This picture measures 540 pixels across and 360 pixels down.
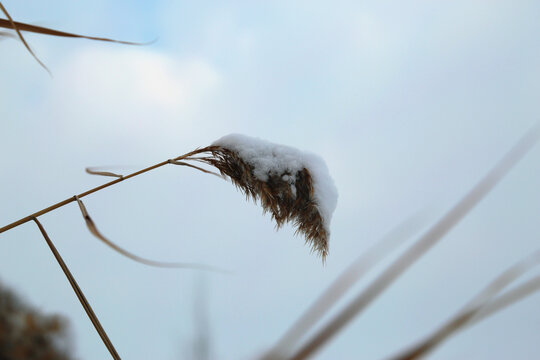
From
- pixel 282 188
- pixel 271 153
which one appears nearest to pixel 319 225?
pixel 282 188

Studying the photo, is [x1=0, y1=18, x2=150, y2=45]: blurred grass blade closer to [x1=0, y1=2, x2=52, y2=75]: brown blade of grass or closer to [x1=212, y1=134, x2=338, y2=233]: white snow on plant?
[x1=0, y1=2, x2=52, y2=75]: brown blade of grass

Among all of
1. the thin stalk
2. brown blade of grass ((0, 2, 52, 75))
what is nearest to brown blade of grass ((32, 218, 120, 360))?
the thin stalk

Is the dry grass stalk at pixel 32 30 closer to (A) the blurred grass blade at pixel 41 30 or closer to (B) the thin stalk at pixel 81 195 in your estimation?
(A) the blurred grass blade at pixel 41 30

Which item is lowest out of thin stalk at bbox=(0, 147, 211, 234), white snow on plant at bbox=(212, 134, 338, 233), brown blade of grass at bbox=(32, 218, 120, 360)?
brown blade of grass at bbox=(32, 218, 120, 360)

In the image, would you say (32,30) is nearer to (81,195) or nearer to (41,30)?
(41,30)

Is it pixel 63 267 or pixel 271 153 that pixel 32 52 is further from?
pixel 271 153

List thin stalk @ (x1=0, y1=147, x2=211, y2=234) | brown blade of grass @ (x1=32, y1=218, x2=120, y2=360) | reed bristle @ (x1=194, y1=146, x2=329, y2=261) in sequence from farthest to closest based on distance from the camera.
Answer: reed bristle @ (x1=194, y1=146, x2=329, y2=261)
thin stalk @ (x1=0, y1=147, x2=211, y2=234)
brown blade of grass @ (x1=32, y1=218, x2=120, y2=360)
